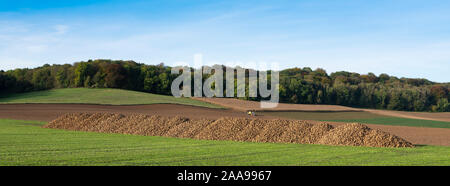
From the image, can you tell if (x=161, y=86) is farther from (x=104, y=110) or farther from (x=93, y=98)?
(x=104, y=110)

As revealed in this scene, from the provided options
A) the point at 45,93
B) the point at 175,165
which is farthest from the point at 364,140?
the point at 45,93

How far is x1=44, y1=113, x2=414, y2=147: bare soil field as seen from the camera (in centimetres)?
1698

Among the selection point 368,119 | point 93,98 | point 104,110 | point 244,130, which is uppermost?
point 93,98

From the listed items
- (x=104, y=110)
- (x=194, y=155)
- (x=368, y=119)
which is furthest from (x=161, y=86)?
(x=194, y=155)

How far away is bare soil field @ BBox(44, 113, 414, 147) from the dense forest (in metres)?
48.4

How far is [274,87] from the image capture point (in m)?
78.9

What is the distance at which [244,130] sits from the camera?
1931 centimetres

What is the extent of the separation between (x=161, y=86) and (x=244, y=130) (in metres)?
59.1

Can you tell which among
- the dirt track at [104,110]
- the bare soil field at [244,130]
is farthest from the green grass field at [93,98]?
the bare soil field at [244,130]

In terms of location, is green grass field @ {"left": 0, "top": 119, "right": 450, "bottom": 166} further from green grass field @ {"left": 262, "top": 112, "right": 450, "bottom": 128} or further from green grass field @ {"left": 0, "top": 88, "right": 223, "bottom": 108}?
green grass field @ {"left": 0, "top": 88, "right": 223, "bottom": 108}

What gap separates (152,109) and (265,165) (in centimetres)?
3803

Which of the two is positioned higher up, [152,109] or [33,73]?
[33,73]
